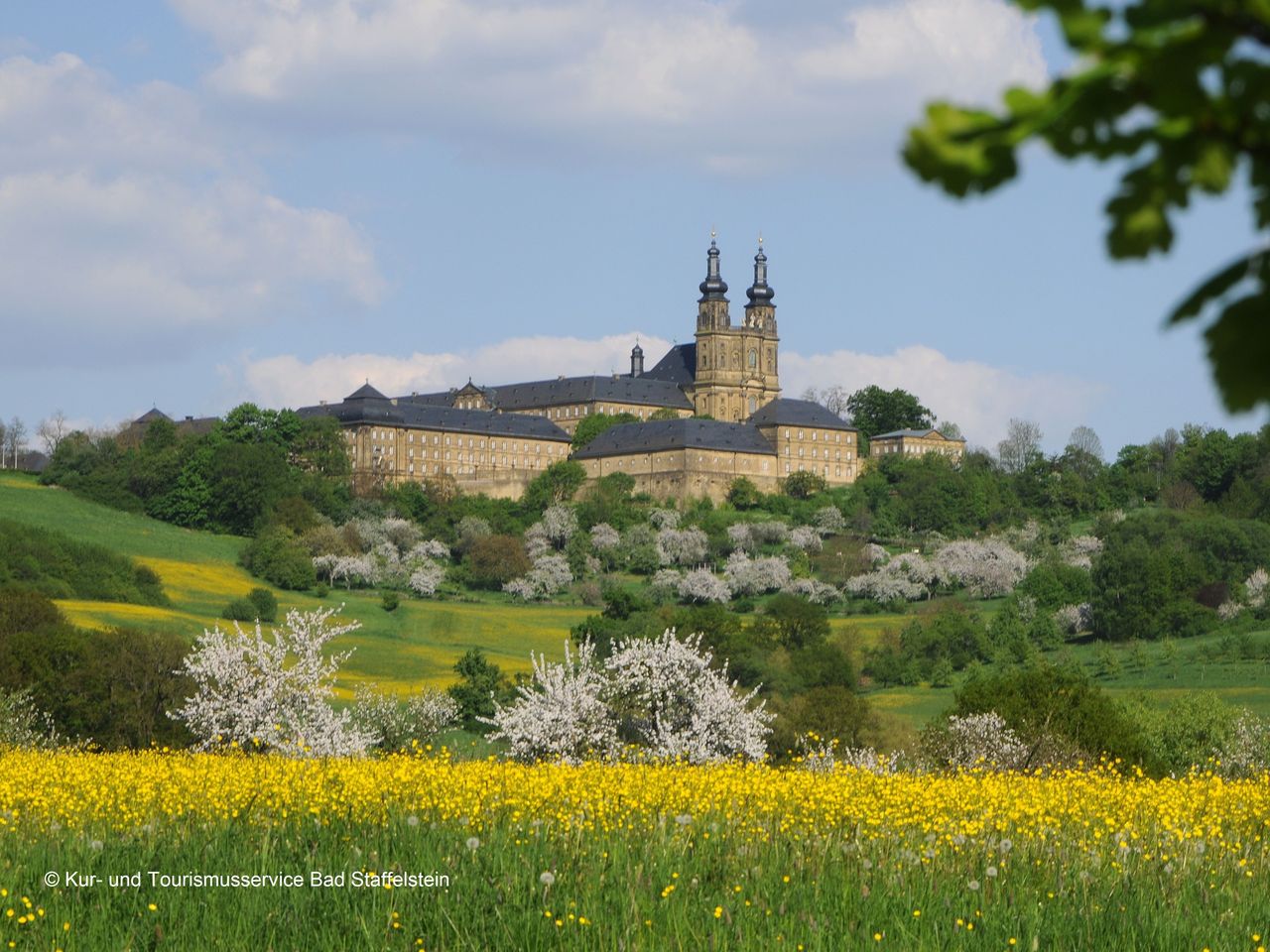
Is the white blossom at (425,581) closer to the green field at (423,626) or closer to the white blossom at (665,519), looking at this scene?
the green field at (423,626)

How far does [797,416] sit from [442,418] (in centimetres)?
3589

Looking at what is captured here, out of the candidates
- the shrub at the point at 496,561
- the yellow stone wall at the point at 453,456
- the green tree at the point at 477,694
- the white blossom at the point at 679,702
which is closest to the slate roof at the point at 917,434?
the yellow stone wall at the point at 453,456

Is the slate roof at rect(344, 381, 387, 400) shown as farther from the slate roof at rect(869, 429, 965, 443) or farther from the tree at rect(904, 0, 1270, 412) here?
the tree at rect(904, 0, 1270, 412)

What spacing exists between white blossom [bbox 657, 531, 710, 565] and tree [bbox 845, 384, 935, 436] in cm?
6165

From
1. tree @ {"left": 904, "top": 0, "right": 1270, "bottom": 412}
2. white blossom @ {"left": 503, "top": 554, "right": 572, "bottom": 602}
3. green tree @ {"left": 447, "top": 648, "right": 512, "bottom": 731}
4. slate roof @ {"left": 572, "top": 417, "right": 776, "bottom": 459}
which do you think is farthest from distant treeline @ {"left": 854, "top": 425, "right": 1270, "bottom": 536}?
tree @ {"left": 904, "top": 0, "right": 1270, "bottom": 412}

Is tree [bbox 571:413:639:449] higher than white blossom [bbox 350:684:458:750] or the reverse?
higher

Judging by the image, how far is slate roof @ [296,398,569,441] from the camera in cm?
17200

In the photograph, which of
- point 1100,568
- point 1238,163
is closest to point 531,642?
point 1100,568

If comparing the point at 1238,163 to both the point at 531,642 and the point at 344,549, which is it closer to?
the point at 531,642

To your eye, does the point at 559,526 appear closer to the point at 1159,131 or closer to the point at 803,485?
the point at 803,485

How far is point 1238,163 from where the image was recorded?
1522 millimetres

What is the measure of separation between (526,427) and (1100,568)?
9004 cm

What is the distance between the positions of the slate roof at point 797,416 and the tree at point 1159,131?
166m

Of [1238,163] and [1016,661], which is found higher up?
[1238,163]
